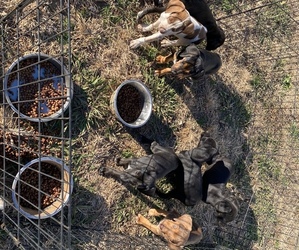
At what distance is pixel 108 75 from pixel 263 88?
2546 mm

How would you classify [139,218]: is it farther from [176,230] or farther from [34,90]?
[34,90]

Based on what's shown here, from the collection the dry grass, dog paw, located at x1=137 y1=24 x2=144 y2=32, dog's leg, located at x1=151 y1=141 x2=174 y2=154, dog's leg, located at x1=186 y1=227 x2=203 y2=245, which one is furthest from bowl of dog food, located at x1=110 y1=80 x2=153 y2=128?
dog's leg, located at x1=186 y1=227 x2=203 y2=245

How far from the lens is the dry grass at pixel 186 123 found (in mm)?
4711

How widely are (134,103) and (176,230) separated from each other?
4.92ft

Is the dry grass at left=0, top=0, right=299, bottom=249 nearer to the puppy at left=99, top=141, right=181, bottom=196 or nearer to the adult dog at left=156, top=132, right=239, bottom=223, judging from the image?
the puppy at left=99, top=141, right=181, bottom=196

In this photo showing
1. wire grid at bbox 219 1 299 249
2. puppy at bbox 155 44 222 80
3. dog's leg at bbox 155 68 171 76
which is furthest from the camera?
wire grid at bbox 219 1 299 249

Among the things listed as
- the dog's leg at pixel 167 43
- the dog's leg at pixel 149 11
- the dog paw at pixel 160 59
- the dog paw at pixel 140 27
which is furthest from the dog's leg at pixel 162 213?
the dog's leg at pixel 149 11

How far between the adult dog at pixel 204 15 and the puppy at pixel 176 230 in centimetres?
209

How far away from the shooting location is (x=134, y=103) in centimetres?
482

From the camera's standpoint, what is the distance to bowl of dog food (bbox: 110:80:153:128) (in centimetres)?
473

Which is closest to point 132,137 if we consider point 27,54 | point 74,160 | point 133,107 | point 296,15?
point 133,107

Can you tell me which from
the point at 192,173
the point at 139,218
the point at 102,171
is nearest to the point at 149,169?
the point at 192,173

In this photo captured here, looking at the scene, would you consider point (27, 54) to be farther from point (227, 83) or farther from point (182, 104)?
point (227, 83)

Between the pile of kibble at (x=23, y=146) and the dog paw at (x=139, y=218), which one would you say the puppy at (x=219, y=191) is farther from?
the pile of kibble at (x=23, y=146)
